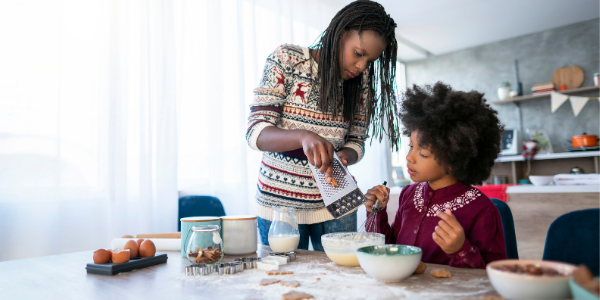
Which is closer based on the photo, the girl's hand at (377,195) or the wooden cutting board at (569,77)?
the girl's hand at (377,195)

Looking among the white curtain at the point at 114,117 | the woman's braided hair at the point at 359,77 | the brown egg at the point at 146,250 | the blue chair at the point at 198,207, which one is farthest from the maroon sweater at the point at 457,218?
the white curtain at the point at 114,117

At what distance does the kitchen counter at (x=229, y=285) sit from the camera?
0.72 meters

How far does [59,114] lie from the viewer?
1.98 metres

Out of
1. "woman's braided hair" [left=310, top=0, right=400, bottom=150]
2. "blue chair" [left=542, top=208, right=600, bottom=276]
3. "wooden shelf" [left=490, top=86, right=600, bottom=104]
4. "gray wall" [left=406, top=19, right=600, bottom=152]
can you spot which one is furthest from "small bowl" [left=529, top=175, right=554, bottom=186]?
"gray wall" [left=406, top=19, right=600, bottom=152]

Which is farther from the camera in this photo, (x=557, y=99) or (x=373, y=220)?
(x=557, y=99)

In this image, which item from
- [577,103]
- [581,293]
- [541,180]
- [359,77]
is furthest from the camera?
[577,103]

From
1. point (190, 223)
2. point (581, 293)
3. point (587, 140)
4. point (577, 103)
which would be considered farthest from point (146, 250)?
point (577, 103)

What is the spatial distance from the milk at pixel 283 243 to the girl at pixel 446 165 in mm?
266

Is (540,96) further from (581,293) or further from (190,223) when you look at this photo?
(581,293)

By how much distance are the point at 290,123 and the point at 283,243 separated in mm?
449

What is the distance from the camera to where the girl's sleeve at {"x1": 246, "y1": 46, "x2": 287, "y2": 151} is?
133 cm

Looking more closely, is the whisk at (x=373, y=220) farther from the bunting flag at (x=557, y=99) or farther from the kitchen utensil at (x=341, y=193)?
the bunting flag at (x=557, y=99)

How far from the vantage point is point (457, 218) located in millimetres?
1155

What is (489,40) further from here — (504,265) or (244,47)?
(504,265)
